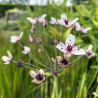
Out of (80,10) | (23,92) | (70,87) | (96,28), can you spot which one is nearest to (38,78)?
(70,87)

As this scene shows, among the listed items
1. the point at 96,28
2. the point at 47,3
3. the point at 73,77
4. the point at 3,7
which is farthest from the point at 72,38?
the point at 3,7

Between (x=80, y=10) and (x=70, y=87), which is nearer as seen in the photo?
(x=70, y=87)

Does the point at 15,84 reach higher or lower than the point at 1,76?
lower

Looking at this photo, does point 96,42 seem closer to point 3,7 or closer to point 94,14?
point 94,14

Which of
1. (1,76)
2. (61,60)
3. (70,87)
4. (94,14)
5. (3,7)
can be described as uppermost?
(61,60)

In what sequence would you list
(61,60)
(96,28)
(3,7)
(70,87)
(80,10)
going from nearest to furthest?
(61,60) < (70,87) < (96,28) < (80,10) < (3,7)

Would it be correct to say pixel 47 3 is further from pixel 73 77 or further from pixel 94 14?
pixel 73 77

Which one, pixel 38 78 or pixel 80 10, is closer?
pixel 38 78

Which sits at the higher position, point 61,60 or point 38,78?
point 61,60

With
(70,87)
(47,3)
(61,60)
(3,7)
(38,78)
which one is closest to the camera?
(61,60)
